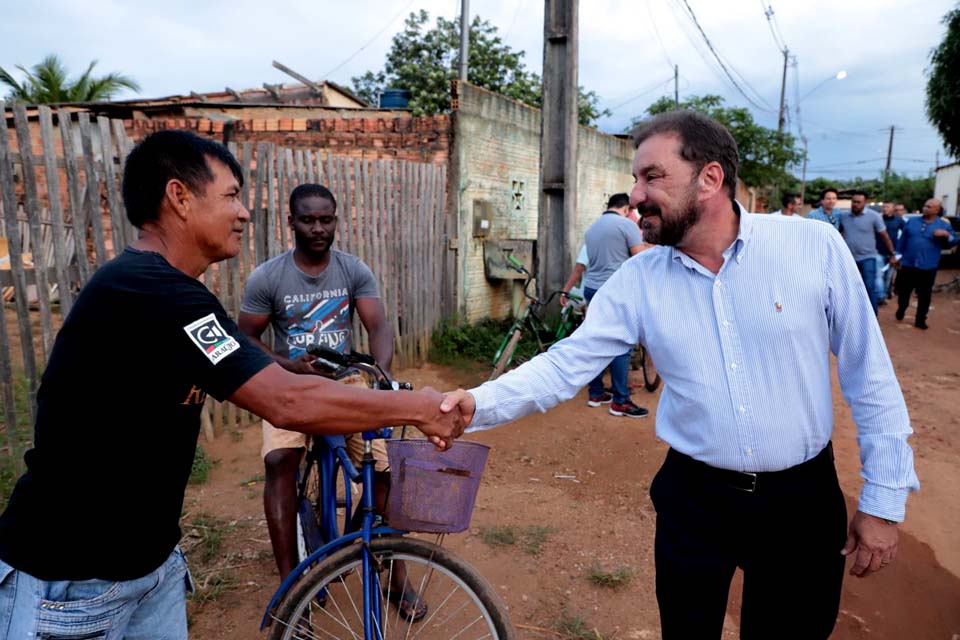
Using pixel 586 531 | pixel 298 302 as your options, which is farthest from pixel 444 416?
pixel 586 531

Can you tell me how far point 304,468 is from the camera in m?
3.13

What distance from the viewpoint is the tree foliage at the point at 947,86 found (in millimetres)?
14914

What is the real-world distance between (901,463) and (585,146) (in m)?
10.8

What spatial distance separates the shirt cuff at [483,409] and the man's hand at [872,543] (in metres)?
1.10

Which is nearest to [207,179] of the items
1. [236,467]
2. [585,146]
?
[236,467]

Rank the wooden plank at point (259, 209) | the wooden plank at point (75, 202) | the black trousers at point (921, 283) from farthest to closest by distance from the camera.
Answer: the black trousers at point (921, 283), the wooden plank at point (259, 209), the wooden plank at point (75, 202)

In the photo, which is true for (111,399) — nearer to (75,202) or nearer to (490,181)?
(75,202)

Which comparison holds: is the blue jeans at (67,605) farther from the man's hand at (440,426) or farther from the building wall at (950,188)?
the building wall at (950,188)

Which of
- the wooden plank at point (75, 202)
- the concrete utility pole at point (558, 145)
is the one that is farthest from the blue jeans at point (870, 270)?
the wooden plank at point (75, 202)

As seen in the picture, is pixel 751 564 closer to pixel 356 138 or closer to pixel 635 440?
pixel 635 440

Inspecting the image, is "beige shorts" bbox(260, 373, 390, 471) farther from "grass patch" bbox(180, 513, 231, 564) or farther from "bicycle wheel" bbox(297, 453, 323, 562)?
"grass patch" bbox(180, 513, 231, 564)

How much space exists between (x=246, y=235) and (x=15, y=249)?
5.55 ft

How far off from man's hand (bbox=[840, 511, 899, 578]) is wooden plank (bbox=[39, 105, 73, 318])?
180 inches

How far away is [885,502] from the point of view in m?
1.82
